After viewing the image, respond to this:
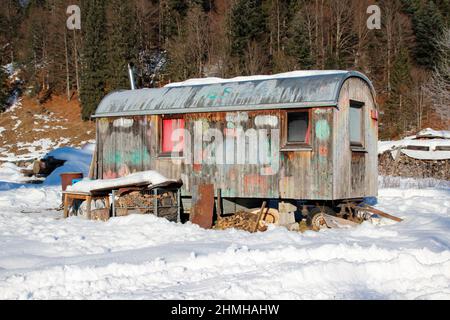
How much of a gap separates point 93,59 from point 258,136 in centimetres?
3865

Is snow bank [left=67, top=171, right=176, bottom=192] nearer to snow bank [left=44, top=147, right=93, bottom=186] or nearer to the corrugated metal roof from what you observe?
the corrugated metal roof

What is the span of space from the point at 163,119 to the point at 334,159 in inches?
189

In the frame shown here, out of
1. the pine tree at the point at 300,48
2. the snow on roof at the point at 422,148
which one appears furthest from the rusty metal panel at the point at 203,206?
the pine tree at the point at 300,48

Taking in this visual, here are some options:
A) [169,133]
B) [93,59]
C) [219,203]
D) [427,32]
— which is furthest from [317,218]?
[93,59]

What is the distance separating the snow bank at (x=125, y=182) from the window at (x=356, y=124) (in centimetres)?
Answer: 460

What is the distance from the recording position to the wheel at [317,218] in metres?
12.3

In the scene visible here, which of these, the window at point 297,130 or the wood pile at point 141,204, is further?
the wood pile at point 141,204

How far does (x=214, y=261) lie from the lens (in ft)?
27.2

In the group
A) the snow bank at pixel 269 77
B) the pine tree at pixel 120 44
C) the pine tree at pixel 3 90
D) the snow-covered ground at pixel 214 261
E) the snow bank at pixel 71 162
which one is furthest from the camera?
the pine tree at pixel 3 90

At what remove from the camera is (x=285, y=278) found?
23.0ft

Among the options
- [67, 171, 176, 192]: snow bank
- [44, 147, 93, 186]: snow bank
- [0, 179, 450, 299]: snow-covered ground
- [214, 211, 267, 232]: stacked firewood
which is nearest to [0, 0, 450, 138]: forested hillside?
[44, 147, 93, 186]: snow bank

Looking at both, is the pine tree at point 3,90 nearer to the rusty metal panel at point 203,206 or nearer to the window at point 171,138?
the window at point 171,138

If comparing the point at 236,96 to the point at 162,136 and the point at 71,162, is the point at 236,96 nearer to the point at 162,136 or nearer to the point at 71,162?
the point at 162,136

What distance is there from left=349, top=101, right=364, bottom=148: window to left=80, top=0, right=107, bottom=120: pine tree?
117 feet
